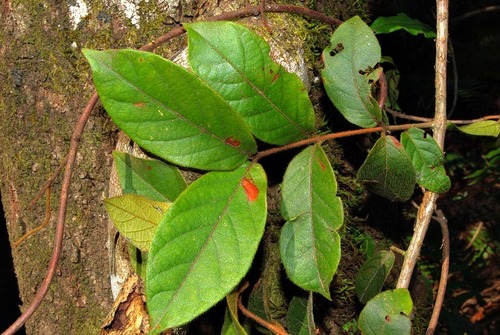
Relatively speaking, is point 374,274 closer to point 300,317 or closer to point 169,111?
point 300,317

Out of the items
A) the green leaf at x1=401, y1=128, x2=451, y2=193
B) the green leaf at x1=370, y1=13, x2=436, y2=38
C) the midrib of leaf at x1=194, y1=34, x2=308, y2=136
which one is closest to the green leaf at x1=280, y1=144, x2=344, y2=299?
the midrib of leaf at x1=194, y1=34, x2=308, y2=136

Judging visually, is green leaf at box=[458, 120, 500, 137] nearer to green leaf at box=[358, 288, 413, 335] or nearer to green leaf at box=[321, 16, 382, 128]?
green leaf at box=[321, 16, 382, 128]

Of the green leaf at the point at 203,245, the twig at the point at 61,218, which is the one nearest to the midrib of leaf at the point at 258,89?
the green leaf at the point at 203,245

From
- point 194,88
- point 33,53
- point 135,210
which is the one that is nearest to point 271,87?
point 194,88

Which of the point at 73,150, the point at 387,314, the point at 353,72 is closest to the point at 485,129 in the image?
the point at 353,72

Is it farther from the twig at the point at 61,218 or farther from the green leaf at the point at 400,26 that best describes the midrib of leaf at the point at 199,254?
the green leaf at the point at 400,26
